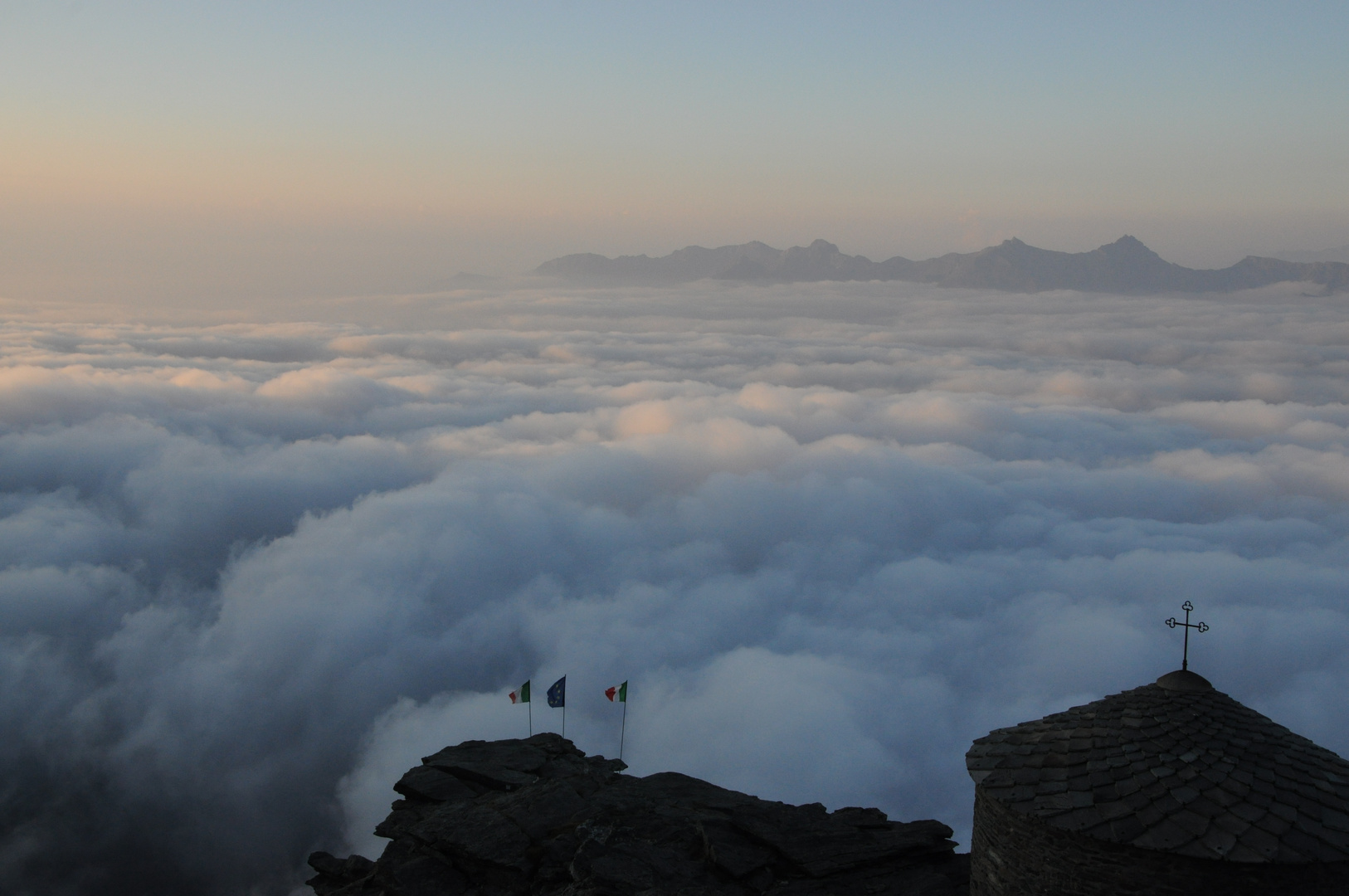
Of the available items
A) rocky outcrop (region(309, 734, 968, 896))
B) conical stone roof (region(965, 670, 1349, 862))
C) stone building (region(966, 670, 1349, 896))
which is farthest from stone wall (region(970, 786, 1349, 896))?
rocky outcrop (region(309, 734, 968, 896))

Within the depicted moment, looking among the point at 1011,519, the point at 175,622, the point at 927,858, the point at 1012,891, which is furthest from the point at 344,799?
the point at 1011,519

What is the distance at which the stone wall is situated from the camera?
51.3ft

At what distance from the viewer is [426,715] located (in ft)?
373

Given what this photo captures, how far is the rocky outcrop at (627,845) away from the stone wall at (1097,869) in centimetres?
536

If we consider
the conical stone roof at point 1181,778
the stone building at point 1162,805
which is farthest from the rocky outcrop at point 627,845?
the conical stone roof at point 1181,778

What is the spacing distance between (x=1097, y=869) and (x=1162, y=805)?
1639mm

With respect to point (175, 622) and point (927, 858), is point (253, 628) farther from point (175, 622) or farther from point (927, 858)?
point (927, 858)

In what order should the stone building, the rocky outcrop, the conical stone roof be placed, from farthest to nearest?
the rocky outcrop
the conical stone roof
the stone building

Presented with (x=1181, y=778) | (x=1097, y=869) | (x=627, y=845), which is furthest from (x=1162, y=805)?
(x=627, y=845)

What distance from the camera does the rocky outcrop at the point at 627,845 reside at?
24.7 meters

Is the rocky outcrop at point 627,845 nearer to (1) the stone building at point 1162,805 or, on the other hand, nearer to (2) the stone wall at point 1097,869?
(2) the stone wall at point 1097,869

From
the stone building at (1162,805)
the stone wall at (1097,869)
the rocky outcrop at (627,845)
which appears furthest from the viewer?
the rocky outcrop at (627,845)

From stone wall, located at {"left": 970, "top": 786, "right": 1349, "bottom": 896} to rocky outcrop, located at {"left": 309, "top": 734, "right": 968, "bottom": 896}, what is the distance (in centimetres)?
536

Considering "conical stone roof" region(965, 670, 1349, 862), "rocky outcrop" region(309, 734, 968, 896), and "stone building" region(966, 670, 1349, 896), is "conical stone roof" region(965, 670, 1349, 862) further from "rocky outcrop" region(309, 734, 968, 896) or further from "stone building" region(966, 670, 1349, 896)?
"rocky outcrop" region(309, 734, 968, 896)
